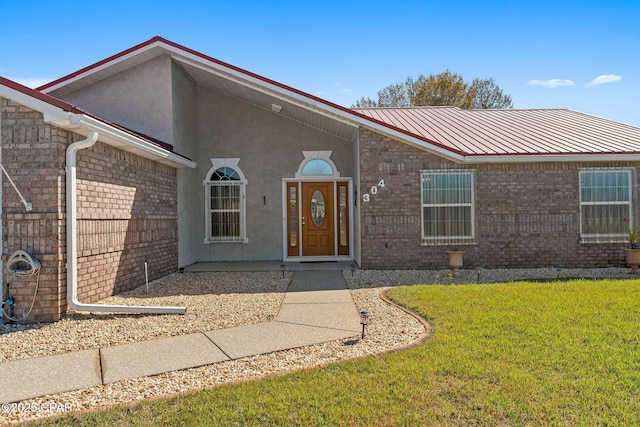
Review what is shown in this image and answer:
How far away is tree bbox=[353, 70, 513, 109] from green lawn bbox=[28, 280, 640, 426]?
2795 centimetres

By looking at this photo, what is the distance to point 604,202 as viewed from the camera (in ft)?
35.0

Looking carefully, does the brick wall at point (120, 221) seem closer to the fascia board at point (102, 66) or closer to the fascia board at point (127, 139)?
the fascia board at point (127, 139)

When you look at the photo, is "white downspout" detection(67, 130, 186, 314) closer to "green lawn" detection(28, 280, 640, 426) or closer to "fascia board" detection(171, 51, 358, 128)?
"green lawn" detection(28, 280, 640, 426)

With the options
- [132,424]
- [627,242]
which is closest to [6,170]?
[132,424]

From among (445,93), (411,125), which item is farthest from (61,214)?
(445,93)

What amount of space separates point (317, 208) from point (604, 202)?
24.7ft

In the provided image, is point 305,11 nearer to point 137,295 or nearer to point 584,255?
point 137,295

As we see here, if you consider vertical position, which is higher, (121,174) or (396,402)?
(121,174)

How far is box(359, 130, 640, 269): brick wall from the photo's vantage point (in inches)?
411

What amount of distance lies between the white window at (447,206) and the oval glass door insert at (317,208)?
322cm

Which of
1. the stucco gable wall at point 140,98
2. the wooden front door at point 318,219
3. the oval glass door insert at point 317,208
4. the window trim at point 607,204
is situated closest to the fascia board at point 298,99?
the stucco gable wall at point 140,98

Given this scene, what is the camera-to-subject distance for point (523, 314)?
6.00 m

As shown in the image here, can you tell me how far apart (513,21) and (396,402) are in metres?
11.2

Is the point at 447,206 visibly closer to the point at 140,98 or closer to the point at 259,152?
the point at 259,152
